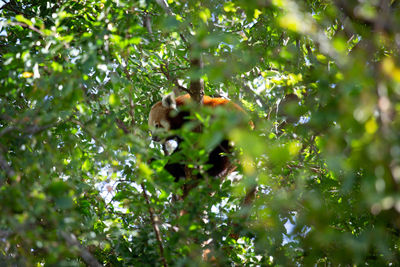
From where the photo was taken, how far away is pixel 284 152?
1688 mm

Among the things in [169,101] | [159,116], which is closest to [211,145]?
[169,101]

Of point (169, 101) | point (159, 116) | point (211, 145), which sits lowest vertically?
point (159, 116)

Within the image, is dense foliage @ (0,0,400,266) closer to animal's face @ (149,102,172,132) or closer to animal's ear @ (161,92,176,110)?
animal's ear @ (161,92,176,110)

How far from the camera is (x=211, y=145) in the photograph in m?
1.48

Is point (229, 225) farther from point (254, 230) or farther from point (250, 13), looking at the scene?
point (250, 13)

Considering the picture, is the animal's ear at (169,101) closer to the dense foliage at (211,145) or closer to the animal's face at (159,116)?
the dense foliage at (211,145)

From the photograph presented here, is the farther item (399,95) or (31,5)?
(31,5)

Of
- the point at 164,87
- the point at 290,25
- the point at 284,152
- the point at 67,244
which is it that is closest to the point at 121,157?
the point at 67,244

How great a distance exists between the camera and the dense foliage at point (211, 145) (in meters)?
1.56

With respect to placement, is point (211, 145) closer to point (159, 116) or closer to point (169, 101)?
point (169, 101)

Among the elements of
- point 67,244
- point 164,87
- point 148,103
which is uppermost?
point 67,244

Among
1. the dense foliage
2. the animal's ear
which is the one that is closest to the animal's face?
the animal's ear

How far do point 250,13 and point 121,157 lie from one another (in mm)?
1374

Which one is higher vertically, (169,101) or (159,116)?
(169,101)
